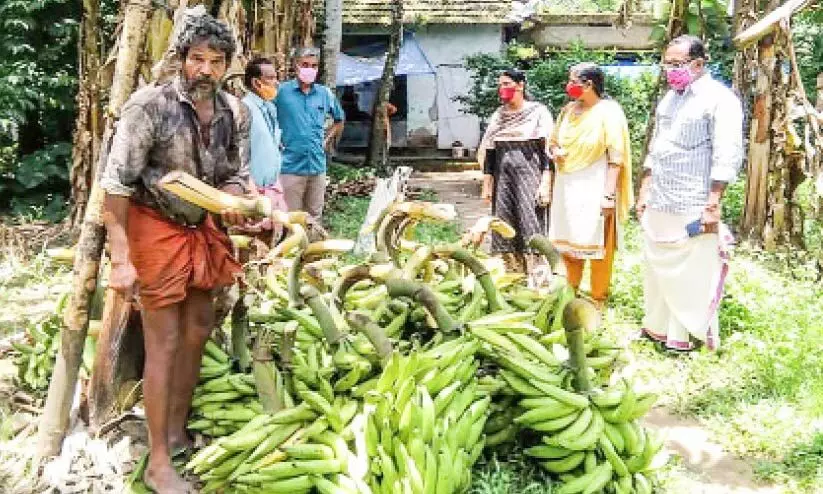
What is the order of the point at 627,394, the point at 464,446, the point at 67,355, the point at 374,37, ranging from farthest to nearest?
the point at 374,37, the point at 67,355, the point at 627,394, the point at 464,446

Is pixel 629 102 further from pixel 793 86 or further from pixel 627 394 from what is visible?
pixel 627 394

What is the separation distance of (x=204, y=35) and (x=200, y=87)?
0.71ft

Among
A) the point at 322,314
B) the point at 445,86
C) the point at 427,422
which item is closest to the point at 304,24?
the point at 322,314

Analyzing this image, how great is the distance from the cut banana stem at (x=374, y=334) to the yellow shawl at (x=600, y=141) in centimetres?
360

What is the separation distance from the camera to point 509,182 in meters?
7.29

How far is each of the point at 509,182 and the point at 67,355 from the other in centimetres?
411

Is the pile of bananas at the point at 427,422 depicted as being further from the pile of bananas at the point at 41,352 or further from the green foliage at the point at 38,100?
the green foliage at the point at 38,100

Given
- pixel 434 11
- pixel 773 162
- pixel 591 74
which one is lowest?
pixel 773 162

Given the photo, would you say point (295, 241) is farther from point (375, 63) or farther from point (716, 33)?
point (375, 63)

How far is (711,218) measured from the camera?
600cm

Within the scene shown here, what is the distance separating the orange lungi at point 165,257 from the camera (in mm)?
3656

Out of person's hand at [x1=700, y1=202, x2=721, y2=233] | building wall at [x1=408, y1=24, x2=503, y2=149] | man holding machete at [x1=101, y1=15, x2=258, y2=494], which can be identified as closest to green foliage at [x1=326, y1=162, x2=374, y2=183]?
building wall at [x1=408, y1=24, x2=503, y2=149]

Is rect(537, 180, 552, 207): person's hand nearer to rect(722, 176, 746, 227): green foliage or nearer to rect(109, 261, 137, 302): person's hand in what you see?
rect(722, 176, 746, 227): green foliage

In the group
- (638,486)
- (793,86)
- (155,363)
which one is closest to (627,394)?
(638,486)
